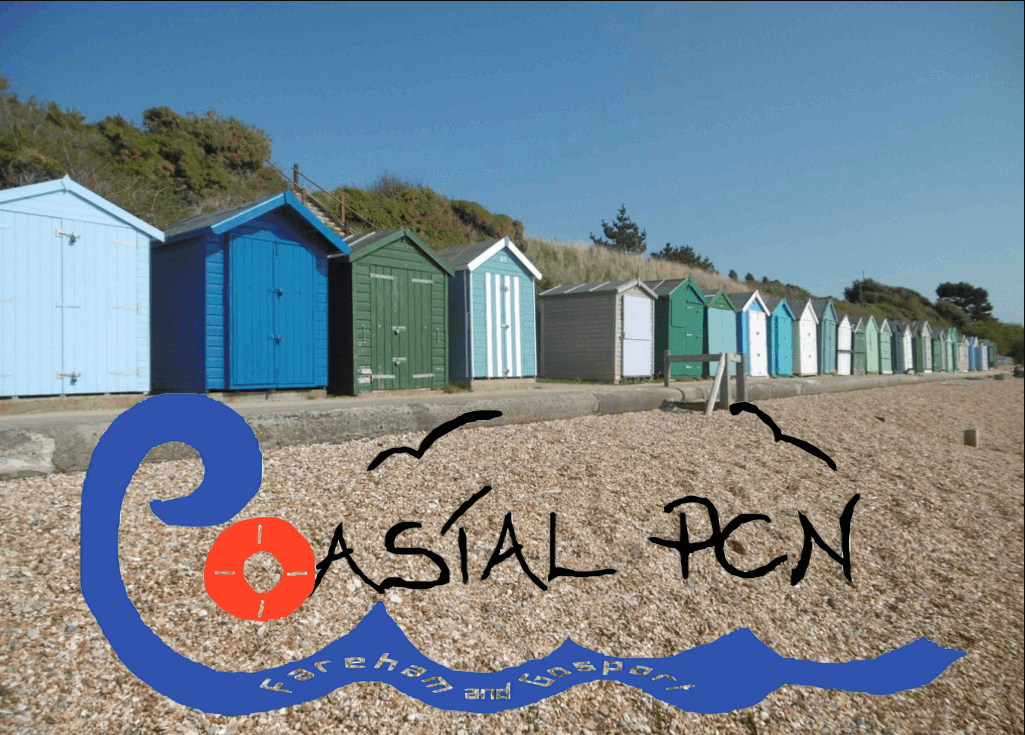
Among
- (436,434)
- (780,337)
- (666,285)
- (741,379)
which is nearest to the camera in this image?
(436,434)

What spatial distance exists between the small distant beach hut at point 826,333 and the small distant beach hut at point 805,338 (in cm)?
20

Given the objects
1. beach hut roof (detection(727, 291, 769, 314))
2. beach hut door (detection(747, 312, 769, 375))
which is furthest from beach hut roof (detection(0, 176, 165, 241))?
beach hut door (detection(747, 312, 769, 375))

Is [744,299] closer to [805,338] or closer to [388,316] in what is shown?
[805,338]

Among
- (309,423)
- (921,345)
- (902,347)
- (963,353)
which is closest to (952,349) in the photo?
(963,353)

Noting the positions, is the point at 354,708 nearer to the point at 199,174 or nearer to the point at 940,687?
the point at 940,687

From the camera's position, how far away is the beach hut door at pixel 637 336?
13031 mm

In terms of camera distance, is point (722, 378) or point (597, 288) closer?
point (722, 378)

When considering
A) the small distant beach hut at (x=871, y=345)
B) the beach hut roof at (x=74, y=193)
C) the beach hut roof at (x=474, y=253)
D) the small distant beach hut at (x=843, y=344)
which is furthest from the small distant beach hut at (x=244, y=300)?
the small distant beach hut at (x=871, y=345)

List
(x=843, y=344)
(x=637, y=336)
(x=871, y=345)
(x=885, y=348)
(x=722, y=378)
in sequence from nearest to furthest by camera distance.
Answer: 1. (x=722, y=378)
2. (x=637, y=336)
3. (x=843, y=344)
4. (x=871, y=345)
5. (x=885, y=348)

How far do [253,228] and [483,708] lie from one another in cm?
659

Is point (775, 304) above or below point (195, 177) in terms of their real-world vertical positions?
below

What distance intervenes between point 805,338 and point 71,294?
18.5 meters

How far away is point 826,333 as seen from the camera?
2100 cm

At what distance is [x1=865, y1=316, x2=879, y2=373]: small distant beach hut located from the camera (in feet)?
78.2
